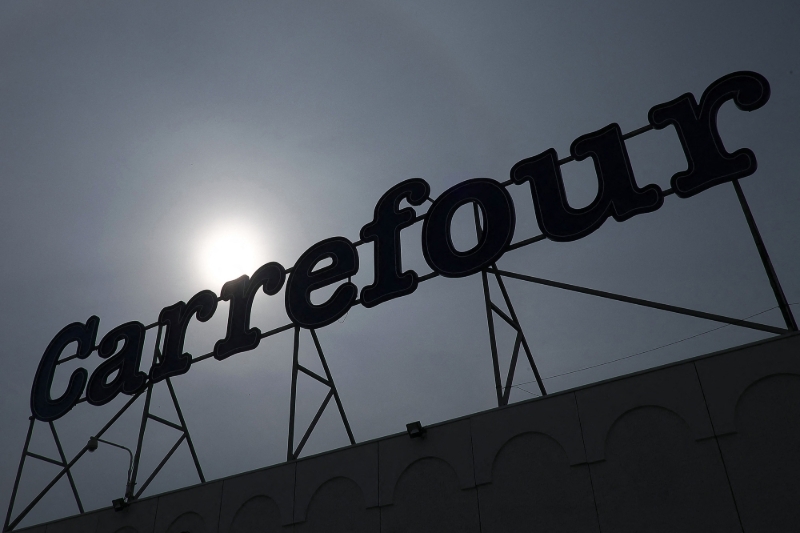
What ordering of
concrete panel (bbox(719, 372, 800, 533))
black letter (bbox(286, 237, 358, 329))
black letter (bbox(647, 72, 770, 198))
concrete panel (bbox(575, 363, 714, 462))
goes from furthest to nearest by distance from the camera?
black letter (bbox(286, 237, 358, 329)) → black letter (bbox(647, 72, 770, 198)) → concrete panel (bbox(575, 363, 714, 462)) → concrete panel (bbox(719, 372, 800, 533))

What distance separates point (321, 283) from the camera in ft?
65.8

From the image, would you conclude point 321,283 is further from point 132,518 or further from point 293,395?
point 132,518

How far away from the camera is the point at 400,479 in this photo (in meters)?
14.2

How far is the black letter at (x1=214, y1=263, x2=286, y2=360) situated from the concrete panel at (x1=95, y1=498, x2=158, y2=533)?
4.80m

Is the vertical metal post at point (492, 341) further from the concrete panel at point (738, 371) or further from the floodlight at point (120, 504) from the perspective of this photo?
the floodlight at point (120, 504)

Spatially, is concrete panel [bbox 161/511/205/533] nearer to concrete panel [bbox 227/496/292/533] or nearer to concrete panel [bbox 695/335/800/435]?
concrete panel [bbox 227/496/292/533]

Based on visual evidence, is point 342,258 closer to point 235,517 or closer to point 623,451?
point 235,517

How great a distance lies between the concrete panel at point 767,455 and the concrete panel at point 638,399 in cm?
69

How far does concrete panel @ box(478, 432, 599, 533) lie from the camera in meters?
11.8

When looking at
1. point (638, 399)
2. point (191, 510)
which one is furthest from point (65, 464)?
point (638, 399)

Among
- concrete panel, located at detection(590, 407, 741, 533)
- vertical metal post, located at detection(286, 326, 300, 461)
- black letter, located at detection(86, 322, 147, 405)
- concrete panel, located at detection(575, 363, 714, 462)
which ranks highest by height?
black letter, located at detection(86, 322, 147, 405)

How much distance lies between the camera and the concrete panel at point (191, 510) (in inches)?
649

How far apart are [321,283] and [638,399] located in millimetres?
10497

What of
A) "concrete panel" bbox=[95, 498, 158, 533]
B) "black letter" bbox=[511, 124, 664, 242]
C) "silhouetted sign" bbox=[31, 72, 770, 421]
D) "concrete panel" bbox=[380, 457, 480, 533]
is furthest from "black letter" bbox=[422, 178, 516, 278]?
"concrete panel" bbox=[95, 498, 158, 533]
